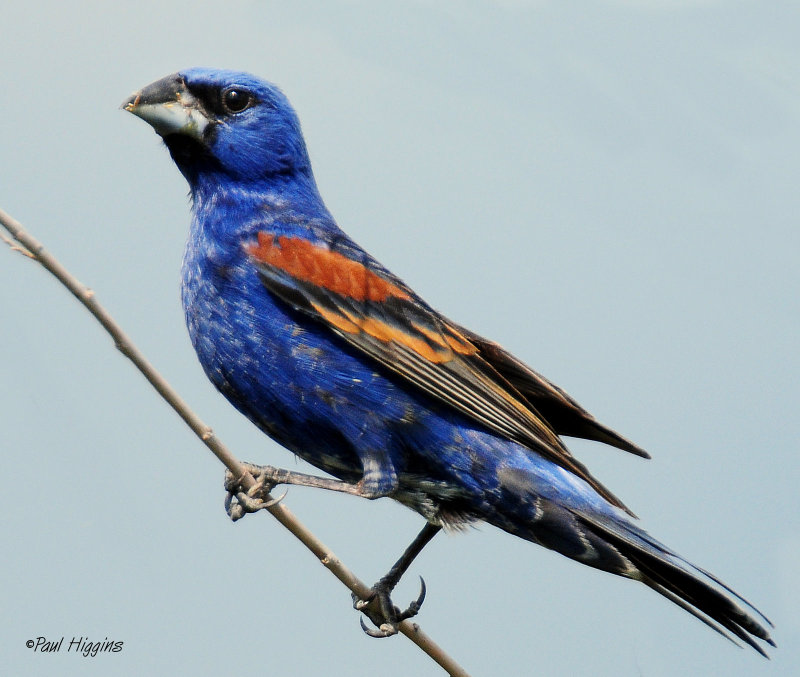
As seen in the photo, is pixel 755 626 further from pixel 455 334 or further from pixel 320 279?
pixel 320 279

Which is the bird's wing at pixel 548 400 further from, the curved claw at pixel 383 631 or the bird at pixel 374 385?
the curved claw at pixel 383 631

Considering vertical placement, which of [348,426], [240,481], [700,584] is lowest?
[240,481]

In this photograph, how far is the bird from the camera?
A: 4.39 meters

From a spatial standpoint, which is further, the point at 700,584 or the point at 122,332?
the point at 700,584

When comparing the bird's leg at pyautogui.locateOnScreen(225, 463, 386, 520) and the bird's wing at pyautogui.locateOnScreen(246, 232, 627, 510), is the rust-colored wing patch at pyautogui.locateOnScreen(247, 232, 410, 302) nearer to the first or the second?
the bird's wing at pyautogui.locateOnScreen(246, 232, 627, 510)

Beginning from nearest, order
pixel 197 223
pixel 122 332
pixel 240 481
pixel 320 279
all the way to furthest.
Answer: pixel 122 332 < pixel 240 481 < pixel 320 279 < pixel 197 223

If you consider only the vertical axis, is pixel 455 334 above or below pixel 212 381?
above

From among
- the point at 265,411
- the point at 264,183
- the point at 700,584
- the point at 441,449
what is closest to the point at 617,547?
the point at 700,584

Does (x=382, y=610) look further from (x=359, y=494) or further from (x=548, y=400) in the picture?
(x=548, y=400)

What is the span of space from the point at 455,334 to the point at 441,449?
56cm

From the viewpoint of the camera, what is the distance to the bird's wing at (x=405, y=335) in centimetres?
Answer: 446

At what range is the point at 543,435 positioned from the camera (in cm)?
464

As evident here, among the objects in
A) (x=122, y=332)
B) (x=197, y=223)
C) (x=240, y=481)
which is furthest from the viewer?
(x=197, y=223)

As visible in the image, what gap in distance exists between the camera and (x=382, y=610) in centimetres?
498
